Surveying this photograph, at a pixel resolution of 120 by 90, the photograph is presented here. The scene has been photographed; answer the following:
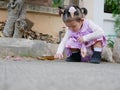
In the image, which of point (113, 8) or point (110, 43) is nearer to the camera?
point (110, 43)

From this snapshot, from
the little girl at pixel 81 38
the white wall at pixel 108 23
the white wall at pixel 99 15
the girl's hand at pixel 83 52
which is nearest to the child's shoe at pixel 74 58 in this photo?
the little girl at pixel 81 38

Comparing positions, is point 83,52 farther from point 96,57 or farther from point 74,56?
point 74,56

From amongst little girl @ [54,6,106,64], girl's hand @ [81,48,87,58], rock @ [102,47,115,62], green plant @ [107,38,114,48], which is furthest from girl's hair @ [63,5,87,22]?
green plant @ [107,38,114,48]

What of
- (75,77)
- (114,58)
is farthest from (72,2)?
(75,77)

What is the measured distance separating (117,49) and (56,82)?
283 cm

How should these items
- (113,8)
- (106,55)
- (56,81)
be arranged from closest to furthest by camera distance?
(56,81) < (106,55) < (113,8)

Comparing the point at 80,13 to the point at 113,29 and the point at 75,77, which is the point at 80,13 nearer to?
the point at 75,77

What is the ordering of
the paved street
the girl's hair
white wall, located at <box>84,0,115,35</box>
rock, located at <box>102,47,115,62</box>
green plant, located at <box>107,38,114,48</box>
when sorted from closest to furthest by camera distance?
the paved street → the girl's hair → rock, located at <box>102,47,115,62</box> → green plant, located at <box>107,38,114,48</box> → white wall, located at <box>84,0,115,35</box>

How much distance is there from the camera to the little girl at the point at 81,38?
4582mm

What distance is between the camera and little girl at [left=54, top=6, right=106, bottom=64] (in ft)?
15.0

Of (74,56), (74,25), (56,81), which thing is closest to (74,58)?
(74,56)

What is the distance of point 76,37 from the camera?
4711mm

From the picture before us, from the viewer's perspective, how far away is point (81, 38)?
4598mm

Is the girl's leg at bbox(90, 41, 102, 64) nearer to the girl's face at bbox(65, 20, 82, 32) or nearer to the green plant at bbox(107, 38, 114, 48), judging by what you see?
the girl's face at bbox(65, 20, 82, 32)
